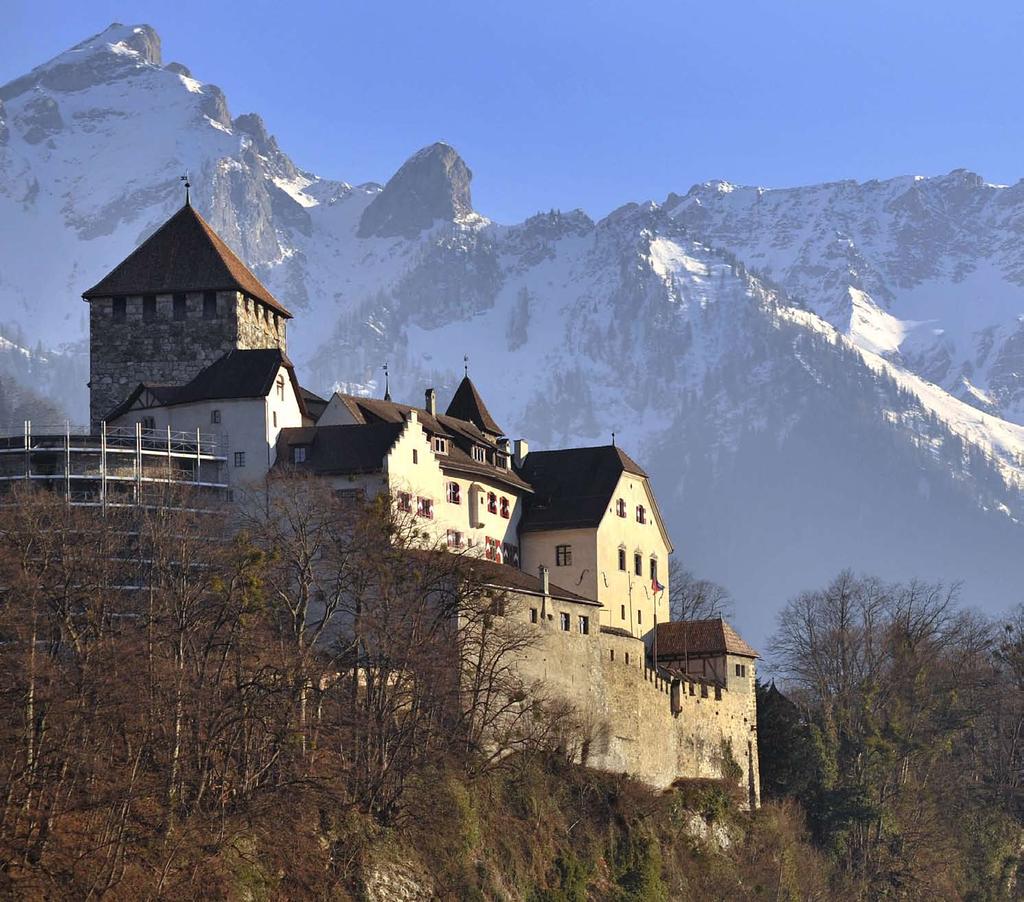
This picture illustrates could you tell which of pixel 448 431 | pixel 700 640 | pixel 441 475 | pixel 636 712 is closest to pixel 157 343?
pixel 448 431

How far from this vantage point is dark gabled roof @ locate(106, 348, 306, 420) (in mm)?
89562

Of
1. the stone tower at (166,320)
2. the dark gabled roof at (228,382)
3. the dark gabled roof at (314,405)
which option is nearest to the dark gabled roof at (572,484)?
the dark gabled roof at (314,405)

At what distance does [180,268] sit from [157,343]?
4012mm

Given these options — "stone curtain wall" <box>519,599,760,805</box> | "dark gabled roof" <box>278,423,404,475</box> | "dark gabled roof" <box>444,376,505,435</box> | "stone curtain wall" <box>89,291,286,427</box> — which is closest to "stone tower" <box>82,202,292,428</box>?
"stone curtain wall" <box>89,291,286,427</box>

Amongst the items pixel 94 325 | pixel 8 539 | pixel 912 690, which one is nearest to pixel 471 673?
pixel 8 539

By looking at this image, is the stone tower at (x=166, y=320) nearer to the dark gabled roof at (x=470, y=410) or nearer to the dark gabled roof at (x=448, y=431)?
the dark gabled roof at (x=448, y=431)

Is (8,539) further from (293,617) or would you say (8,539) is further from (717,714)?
(717,714)

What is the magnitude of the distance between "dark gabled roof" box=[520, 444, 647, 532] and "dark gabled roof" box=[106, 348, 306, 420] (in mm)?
14340

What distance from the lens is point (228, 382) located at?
9025 cm

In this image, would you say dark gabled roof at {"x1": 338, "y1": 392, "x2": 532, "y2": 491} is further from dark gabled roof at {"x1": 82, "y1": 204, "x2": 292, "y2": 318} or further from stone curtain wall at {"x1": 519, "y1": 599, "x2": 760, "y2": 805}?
stone curtain wall at {"x1": 519, "y1": 599, "x2": 760, "y2": 805}

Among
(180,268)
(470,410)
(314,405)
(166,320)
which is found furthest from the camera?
(470,410)

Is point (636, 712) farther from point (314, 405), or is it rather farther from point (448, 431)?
point (314, 405)

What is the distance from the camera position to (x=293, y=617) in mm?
73750

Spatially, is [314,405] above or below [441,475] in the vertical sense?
above
